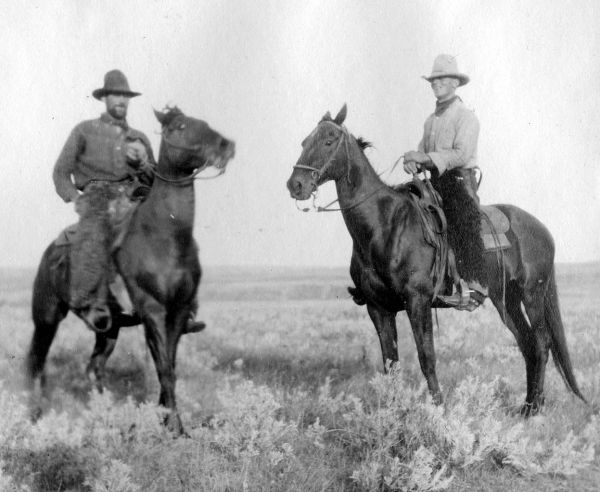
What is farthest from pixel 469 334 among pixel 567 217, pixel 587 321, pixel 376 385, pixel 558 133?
pixel 376 385

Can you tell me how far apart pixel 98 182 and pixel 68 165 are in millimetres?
267

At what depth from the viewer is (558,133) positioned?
782 cm

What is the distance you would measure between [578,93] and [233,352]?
495cm

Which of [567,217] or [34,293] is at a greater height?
[567,217]

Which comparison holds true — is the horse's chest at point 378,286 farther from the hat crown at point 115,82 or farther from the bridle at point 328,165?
the hat crown at point 115,82

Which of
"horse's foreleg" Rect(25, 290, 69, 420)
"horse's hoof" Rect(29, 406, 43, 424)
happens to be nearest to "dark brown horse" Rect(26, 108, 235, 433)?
"horse's foreleg" Rect(25, 290, 69, 420)

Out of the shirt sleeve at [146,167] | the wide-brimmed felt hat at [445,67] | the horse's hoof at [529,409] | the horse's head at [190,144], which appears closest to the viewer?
the horse's head at [190,144]

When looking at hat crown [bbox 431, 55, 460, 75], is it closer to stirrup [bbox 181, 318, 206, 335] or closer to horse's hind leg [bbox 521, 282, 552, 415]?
horse's hind leg [bbox 521, 282, 552, 415]

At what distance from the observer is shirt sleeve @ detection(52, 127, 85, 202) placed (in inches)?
222

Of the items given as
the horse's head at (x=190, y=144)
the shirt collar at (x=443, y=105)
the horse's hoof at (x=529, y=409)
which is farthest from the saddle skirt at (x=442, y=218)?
the horse's head at (x=190, y=144)

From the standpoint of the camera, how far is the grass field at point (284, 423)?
4988mm

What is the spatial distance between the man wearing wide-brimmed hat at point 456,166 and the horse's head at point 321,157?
74 cm

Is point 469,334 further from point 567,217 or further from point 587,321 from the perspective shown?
point 567,217

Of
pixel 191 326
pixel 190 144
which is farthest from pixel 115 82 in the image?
pixel 191 326
